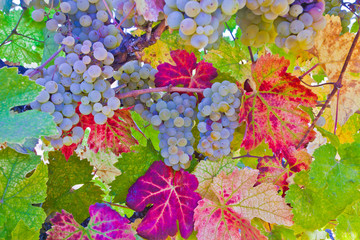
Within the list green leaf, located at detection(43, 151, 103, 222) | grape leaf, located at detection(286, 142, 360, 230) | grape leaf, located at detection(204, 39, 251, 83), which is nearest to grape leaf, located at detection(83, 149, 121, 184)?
green leaf, located at detection(43, 151, 103, 222)

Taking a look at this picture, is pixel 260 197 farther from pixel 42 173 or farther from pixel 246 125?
pixel 42 173

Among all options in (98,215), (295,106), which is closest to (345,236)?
(295,106)

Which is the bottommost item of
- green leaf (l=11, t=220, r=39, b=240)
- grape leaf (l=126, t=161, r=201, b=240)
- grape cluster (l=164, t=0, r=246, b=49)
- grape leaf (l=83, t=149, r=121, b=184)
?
grape leaf (l=83, t=149, r=121, b=184)

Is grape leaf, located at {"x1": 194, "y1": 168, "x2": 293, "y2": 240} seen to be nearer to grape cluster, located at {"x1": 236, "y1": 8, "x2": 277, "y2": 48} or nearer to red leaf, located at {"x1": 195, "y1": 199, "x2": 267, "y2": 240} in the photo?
red leaf, located at {"x1": 195, "y1": 199, "x2": 267, "y2": 240}

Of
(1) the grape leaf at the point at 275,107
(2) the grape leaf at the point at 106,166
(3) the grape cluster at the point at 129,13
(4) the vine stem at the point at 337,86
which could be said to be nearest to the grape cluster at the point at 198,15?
(3) the grape cluster at the point at 129,13

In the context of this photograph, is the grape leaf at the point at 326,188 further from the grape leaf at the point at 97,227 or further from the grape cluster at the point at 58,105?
the grape cluster at the point at 58,105
